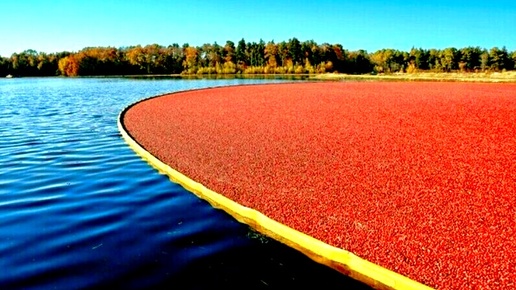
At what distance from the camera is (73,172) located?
34.1ft

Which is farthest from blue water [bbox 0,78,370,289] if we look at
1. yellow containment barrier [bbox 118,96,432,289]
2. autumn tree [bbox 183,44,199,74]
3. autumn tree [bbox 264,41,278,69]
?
autumn tree [bbox 264,41,278,69]

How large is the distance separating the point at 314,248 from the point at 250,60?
129240 millimetres

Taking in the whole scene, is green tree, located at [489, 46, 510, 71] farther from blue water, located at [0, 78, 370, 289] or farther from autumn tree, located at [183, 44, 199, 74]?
blue water, located at [0, 78, 370, 289]

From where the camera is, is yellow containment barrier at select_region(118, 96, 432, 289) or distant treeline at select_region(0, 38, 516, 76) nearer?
yellow containment barrier at select_region(118, 96, 432, 289)

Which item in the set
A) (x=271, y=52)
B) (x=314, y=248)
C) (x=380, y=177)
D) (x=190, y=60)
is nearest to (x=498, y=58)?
(x=271, y=52)

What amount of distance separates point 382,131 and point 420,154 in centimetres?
358

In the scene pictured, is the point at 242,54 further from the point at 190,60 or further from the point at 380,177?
the point at 380,177

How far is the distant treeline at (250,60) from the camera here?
119312 millimetres

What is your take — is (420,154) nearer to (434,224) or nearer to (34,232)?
(434,224)

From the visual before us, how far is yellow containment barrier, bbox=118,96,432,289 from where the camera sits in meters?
4.93

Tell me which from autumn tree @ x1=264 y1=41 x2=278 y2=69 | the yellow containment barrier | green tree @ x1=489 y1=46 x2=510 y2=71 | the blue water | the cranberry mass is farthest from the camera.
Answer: autumn tree @ x1=264 y1=41 x2=278 y2=69

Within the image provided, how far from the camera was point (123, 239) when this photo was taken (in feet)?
21.0

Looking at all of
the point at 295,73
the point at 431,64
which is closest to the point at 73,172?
the point at 295,73

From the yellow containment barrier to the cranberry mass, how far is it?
7.1 inches
